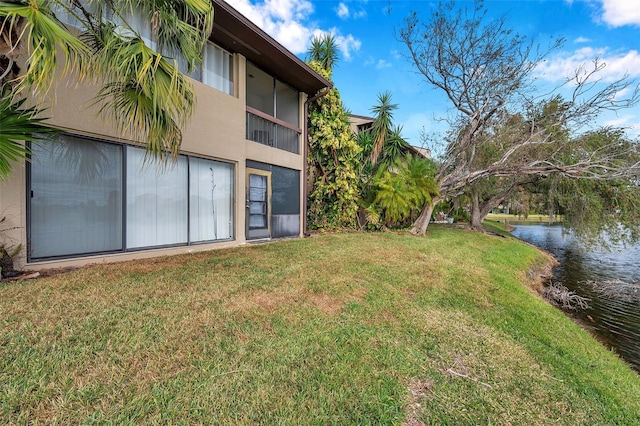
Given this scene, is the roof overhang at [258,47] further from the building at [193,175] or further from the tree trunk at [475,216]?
the tree trunk at [475,216]

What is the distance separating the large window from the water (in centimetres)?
851

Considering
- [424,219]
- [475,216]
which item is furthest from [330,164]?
[475,216]

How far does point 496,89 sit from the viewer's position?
11281 millimetres

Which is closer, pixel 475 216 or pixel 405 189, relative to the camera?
pixel 405 189

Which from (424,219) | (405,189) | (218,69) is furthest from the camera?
(424,219)

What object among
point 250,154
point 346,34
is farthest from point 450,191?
point 250,154

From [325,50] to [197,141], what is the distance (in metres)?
7.73

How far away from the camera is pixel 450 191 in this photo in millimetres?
12422

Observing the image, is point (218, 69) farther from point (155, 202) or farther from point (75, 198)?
point (75, 198)

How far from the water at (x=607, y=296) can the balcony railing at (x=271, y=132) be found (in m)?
8.85

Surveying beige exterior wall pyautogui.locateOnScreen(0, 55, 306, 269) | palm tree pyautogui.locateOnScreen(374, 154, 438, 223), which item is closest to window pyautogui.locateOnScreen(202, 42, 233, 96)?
beige exterior wall pyautogui.locateOnScreen(0, 55, 306, 269)

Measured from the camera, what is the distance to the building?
4359mm

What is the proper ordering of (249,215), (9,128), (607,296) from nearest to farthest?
1. (9,128)
2. (607,296)
3. (249,215)

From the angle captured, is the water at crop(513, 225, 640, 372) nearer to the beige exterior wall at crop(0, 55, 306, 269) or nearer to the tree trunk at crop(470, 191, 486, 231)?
the tree trunk at crop(470, 191, 486, 231)
